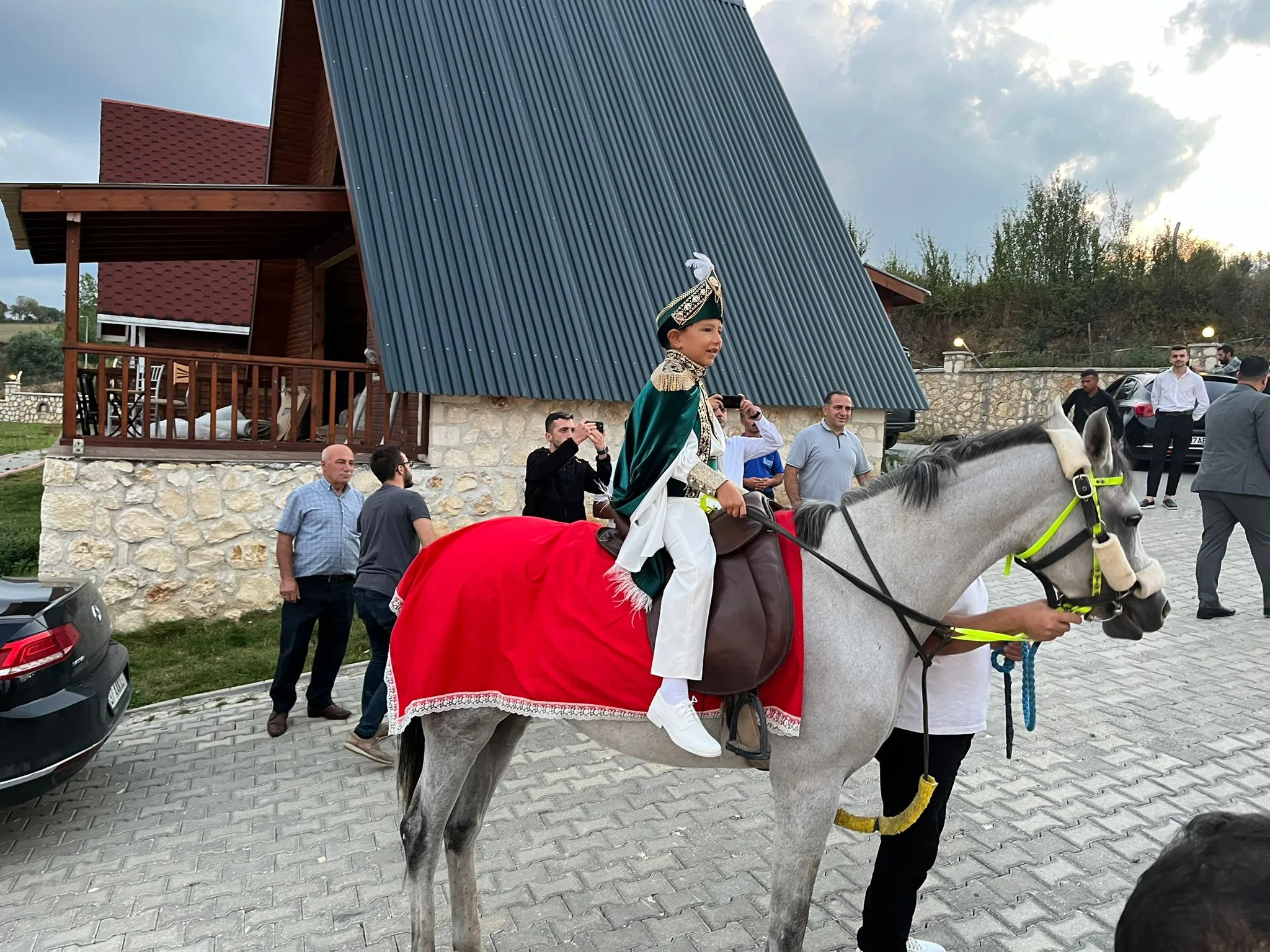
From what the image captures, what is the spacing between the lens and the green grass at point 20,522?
8875mm

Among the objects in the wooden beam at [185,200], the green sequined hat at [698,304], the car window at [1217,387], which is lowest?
the green sequined hat at [698,304]

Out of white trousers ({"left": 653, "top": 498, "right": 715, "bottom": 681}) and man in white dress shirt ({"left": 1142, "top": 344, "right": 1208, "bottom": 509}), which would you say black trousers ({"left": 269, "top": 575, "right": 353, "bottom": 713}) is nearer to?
white trousers ({"left": 653, "top": 498, "right": 715, "bottom": 681})

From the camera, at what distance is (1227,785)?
4.43 m

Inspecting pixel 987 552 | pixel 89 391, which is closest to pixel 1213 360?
pixel 987 552

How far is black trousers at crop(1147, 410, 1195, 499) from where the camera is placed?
11.3 metres

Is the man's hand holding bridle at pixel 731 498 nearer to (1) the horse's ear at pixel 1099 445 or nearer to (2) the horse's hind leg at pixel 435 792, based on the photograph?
(1) the horse's ear at pixel 1099 445

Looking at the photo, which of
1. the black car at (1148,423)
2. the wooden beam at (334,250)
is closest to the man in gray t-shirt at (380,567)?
the wooden beam at (334,250)

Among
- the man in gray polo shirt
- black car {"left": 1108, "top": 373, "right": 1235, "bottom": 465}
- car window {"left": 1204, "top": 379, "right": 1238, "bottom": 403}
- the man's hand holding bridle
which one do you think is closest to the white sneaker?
the man's hand holding bridle

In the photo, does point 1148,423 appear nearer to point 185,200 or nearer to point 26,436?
point 185,200

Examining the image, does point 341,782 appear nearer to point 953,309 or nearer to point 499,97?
point 499,97

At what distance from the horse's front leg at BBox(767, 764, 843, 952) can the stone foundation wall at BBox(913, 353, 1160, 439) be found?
2054cm

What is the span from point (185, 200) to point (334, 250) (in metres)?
3.64

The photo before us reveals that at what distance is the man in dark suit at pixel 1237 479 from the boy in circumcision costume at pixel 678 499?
6.68m

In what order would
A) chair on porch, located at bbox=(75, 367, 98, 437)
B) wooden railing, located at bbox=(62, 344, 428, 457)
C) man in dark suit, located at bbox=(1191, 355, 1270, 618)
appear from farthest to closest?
1. chair on porch, located at bbox=(75, 367, 98, 437)
2. wooden railing, located at bbox=(62, 344, 428, 457)
3. man in dark suit, located at bbox=(1191, 355, 1270, 618)
